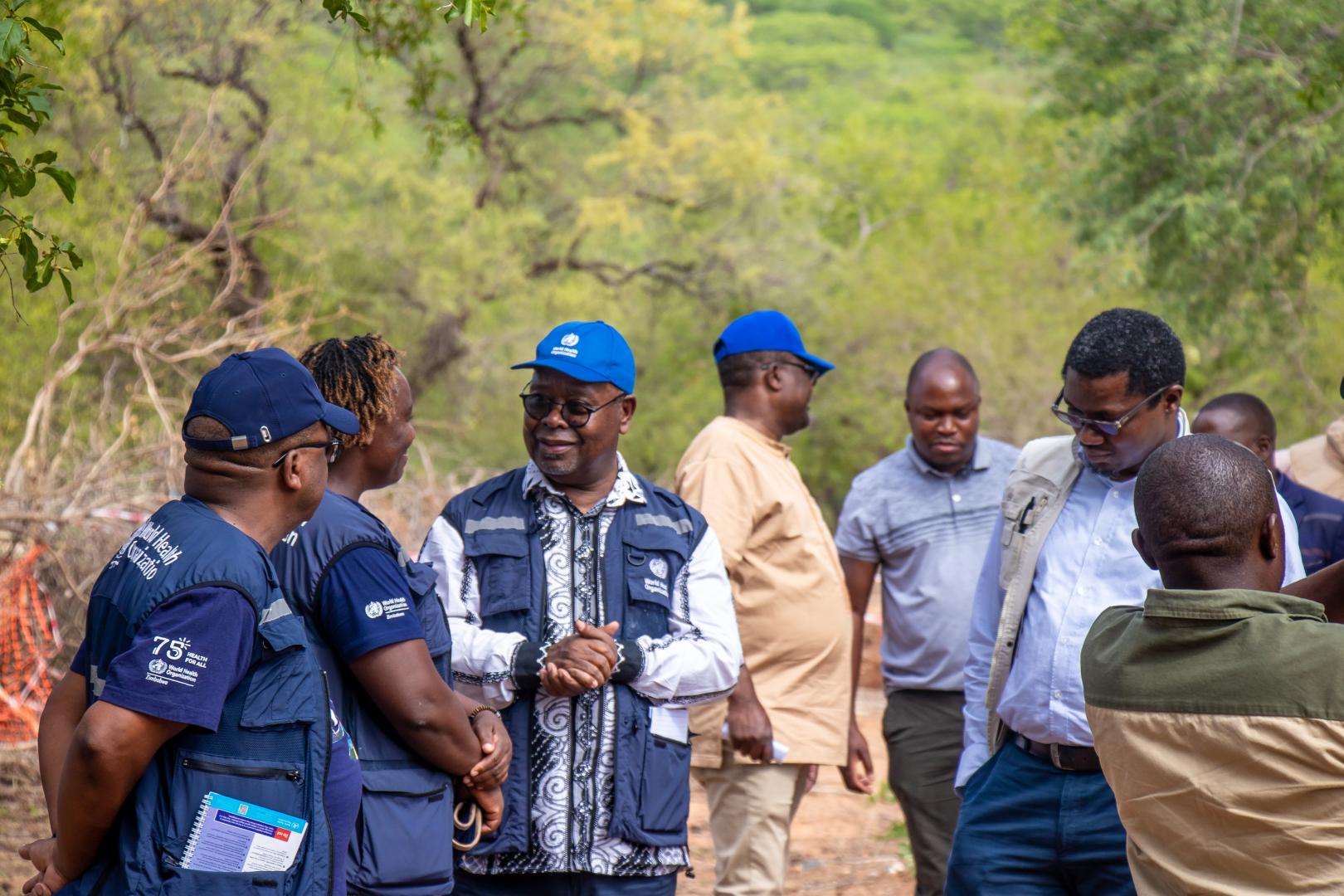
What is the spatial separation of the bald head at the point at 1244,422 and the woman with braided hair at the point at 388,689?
3.65 meters

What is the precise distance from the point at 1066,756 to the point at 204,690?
6.95 feet

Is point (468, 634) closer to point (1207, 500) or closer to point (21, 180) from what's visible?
point (21, 180)

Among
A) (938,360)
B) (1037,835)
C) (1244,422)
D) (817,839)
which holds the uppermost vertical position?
(938,360)

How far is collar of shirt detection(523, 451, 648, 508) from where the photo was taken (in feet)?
13.1

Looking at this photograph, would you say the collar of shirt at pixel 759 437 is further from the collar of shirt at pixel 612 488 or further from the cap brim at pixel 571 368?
the cap brim at pixel 571 368

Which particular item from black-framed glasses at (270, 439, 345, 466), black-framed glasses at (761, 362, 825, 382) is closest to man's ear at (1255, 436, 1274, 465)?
black-framed glasses at (761, 362, 825, 382)

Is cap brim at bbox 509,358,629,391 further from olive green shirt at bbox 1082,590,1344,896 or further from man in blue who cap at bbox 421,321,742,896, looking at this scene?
olive green shirt at bbox 1082,590,1344,896

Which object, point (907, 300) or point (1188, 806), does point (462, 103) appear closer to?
point (907, 300)

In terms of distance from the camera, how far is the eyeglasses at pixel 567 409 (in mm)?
3959

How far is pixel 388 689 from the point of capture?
3143 millimetres

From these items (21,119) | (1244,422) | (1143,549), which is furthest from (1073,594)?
(21,119)

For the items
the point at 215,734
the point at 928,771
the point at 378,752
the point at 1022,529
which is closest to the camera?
the point at 215,734

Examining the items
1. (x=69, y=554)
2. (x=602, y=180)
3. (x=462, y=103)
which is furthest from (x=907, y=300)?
(x=69, y=554)

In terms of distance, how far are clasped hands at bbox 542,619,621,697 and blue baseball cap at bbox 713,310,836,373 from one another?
5.49 ft
